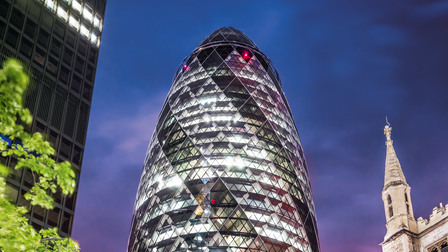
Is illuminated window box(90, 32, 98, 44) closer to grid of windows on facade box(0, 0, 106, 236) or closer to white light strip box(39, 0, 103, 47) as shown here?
white light strip box(39, 0, 103, 47)

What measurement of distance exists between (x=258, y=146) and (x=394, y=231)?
74.9ft

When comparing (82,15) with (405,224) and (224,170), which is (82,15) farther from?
(405,224)

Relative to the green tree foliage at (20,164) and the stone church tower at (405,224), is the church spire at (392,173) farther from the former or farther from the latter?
the green tree foliage at (20,164)

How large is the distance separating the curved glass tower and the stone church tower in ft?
45.1

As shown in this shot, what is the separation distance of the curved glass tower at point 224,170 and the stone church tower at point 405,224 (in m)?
13.7

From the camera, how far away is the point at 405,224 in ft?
166

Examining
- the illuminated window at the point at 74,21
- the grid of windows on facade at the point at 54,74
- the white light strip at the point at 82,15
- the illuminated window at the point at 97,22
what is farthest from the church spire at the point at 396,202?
the illuminated window at the point at 74,21

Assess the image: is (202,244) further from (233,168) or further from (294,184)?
(294,184)

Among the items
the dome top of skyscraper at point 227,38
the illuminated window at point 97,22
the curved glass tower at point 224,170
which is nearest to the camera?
the illuminated window at point 97,22

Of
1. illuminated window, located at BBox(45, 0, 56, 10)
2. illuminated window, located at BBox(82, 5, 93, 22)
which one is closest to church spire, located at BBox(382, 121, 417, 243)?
illuminated window, located at BBox(82, 5, 93, 22)

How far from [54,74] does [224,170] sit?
1136 inches

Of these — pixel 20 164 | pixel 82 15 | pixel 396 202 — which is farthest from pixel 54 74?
pixel 396 202

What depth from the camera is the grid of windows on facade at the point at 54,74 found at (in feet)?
121

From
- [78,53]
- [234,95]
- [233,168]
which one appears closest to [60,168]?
[78,53]
